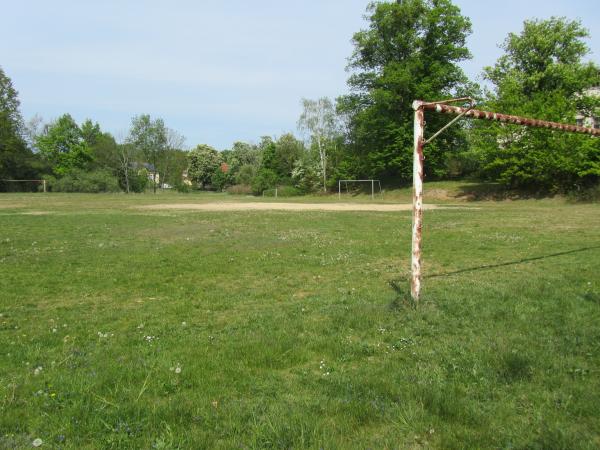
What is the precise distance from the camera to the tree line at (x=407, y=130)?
40125 millimetres

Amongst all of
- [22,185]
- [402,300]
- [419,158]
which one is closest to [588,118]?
[419,158]

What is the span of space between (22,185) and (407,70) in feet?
232

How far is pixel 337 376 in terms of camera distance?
4.52m

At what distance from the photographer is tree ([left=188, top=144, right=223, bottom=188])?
4503 inches

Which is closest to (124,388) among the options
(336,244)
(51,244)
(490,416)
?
(490,416)

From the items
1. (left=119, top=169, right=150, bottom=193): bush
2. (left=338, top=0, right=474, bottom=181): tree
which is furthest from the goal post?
(left=119, top=169, right=150, bottom=193): bush

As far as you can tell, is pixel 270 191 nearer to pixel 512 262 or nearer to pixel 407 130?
pixel 407 130

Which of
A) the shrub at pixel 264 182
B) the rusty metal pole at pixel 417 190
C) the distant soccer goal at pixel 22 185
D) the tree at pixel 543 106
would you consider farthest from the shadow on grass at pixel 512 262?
the distant soccer goal at pixel 22 185

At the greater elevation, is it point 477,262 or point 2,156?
point 2,156

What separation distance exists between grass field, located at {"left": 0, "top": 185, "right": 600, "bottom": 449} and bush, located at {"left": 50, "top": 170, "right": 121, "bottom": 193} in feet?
254

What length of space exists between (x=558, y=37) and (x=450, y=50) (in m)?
12.7

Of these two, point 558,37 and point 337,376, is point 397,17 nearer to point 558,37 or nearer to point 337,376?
point 558,37

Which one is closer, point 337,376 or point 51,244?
point 337,376

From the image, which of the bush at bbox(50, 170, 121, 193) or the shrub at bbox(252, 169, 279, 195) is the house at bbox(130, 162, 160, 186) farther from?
the shrub at bbox(252, 169, 279, 195)
